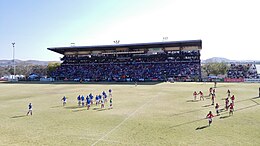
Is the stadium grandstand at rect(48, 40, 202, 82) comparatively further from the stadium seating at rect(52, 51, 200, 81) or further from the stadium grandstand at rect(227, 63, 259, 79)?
the stadium grandstand at rect(227, 63, 259, 79)

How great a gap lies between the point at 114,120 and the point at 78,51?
236ft

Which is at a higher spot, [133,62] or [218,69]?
[133,62]

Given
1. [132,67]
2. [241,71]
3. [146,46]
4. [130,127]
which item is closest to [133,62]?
[132,67]

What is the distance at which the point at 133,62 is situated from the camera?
8500cm

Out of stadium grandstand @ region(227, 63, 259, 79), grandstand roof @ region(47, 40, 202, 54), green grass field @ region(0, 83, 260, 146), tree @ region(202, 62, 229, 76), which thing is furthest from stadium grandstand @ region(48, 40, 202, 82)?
green grass field @ region(0, 83, 260, 146)

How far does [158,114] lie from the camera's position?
2088cm

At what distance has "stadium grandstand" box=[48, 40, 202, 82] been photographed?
7488 centimetres

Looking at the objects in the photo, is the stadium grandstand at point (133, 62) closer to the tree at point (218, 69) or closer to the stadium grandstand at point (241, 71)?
the stadium grandstand at point (241, 71)

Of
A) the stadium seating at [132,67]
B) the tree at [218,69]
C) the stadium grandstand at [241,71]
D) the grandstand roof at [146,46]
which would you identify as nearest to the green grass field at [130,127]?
the grandstand roof at [146,46]

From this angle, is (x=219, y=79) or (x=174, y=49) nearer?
(x=219, y=79)

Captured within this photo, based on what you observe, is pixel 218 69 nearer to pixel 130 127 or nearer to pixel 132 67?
pixel 132 67

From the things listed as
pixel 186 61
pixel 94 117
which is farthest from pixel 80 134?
pixel 186 61

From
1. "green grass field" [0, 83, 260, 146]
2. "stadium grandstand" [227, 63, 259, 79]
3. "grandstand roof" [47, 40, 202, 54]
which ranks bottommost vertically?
"green grass field" [0, 83, 260, 146]

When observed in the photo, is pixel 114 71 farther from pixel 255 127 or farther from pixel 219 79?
pixel 255 127
